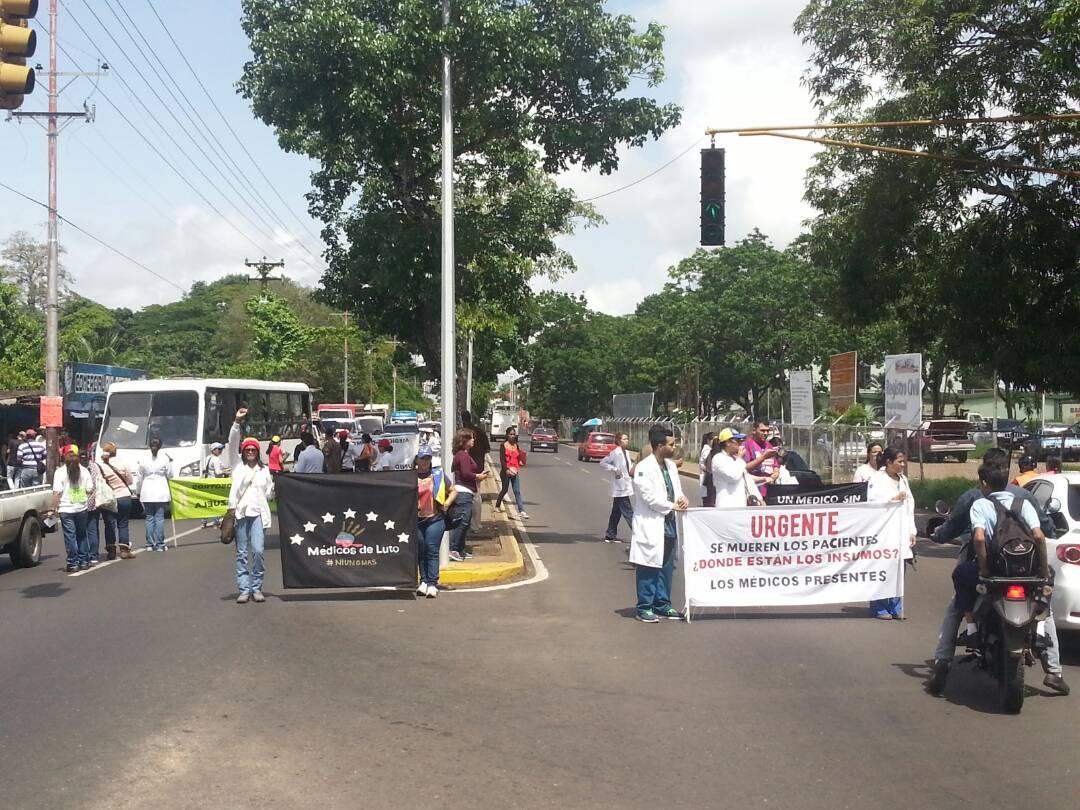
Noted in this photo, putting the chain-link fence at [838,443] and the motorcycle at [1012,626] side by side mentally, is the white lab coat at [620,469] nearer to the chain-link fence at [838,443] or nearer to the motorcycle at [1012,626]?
the motorcycle at [1012,626]

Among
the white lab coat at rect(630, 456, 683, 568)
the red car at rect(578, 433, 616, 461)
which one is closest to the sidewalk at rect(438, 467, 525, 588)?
the white lab coat at rect(630, 456, 683, 568)

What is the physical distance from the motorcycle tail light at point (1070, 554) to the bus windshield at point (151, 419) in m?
19.8

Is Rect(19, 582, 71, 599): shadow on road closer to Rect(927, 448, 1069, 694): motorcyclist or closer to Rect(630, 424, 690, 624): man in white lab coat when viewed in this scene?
Rect(630, 424, 690, 624): man in white lab coat

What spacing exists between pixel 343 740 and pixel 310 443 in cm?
1520

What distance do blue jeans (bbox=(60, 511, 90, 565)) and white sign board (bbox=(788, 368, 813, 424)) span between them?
2564cm

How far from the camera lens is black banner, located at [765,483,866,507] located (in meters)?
13.7

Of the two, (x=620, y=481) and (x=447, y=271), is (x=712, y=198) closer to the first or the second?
(x=447, y=271)

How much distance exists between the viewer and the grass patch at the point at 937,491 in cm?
2642

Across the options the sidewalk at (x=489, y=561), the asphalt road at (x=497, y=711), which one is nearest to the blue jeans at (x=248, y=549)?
the asphalt road at (x=497, y=711)

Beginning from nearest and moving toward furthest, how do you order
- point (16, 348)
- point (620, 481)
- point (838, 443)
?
point (620, 481), point (838, 443), point (16, 348)

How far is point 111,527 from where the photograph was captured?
1667 centimetres

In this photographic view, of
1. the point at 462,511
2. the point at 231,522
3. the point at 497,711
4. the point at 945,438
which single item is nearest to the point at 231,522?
the point at 231,522

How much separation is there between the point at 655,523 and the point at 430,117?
9083mm

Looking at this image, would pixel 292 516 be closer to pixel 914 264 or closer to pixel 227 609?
pixel 227 609
